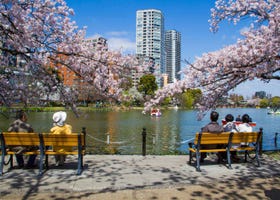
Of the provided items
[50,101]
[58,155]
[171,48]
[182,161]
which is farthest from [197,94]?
[171,48]

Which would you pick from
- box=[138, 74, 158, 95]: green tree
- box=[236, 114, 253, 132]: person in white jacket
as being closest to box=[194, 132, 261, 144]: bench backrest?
box=[236, 114, 253, 132]: person in white jacket

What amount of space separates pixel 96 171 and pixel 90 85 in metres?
2.89

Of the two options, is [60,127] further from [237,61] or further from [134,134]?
[134,134]

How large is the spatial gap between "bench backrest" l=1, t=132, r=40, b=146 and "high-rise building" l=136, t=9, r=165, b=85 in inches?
466

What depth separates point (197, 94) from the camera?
12.0 metres

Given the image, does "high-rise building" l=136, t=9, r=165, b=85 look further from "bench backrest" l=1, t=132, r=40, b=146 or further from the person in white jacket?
"bench backrest" l=1, t=132, r=40, b=146

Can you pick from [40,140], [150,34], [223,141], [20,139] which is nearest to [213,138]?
[223,141]

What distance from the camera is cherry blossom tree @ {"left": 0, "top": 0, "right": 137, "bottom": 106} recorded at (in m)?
7.00

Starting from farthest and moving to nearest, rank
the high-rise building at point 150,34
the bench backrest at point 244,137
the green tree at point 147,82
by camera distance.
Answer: the high-rise building at point 150,34, the green tree at point 147,82, the bench backrest at point 244,137

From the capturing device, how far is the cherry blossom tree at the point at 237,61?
8.16m

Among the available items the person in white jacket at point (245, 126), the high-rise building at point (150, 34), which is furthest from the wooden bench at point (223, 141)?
the high-rise building at point (150, 34)

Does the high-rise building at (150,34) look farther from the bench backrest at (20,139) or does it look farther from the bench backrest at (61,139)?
the bench backrest at (20,139)

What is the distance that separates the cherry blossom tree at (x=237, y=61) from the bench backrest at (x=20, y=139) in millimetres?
5241

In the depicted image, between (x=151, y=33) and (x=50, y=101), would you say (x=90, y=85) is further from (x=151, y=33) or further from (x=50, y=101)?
(x=151, y=33)
